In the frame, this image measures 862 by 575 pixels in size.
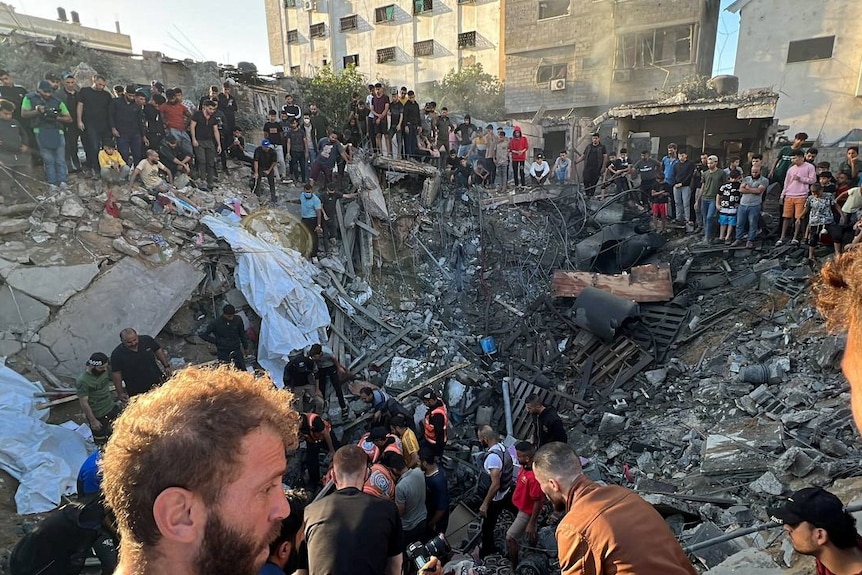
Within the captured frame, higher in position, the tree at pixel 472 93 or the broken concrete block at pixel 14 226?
the tree at pixel 472 93

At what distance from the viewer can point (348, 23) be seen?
3170cm

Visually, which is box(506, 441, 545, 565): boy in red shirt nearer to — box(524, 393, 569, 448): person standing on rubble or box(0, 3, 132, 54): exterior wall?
box(524, 393, 569, 448): person standing on rubble

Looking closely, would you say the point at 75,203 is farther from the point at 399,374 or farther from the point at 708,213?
the point at 708,213

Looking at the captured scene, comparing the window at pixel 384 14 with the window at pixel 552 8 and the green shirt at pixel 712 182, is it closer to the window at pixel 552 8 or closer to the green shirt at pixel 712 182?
the window at pixel 552 8

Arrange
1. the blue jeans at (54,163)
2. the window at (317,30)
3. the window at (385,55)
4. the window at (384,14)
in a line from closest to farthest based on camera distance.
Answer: the blue jeans at (54,163) < the window at (384,14) < the window at (385,55) < the window at (317,30)

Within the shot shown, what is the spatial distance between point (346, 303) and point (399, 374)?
1.70m

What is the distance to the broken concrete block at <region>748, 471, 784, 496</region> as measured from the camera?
4.42 meters

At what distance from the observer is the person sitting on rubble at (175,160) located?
8617 mm

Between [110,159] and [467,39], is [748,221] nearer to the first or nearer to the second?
[110,159]

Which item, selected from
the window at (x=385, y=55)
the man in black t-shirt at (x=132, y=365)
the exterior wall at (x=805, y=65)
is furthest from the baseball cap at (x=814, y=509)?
the window at (x=385, y=55)

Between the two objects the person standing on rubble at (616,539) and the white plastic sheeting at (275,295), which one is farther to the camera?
the white plastic sheeting at (275,295)

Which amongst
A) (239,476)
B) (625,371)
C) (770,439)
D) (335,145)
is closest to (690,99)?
(625,371)

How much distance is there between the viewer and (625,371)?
8.09 m

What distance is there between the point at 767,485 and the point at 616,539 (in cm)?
349
